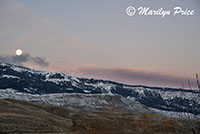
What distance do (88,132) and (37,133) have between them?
20.7m

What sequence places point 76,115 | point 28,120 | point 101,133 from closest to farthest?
point 28,120 → point 101,133 → point 76,115

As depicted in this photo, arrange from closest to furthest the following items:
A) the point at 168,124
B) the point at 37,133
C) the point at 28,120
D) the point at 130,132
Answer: the point at 37,133 < the point at 28,120 < the point at 130,132 < the point at 168,124

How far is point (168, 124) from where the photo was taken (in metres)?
114

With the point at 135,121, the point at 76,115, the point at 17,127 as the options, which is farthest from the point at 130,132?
the point at 17,127

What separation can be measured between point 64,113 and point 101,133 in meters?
53.3

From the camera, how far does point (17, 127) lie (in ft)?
225

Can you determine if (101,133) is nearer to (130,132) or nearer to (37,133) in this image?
(130,132)

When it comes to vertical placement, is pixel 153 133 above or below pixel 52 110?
below

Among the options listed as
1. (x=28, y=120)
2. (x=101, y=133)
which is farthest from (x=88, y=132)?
(x=28, y=120)

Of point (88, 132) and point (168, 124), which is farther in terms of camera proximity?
point (168, 124)

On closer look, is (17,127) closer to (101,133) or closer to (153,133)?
(101,133)

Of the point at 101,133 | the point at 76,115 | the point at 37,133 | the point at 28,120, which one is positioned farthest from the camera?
the point at 76,115

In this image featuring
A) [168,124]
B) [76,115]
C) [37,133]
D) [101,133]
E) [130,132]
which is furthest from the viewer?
[76,115]

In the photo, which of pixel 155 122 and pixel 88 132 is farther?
pixel 155 122
